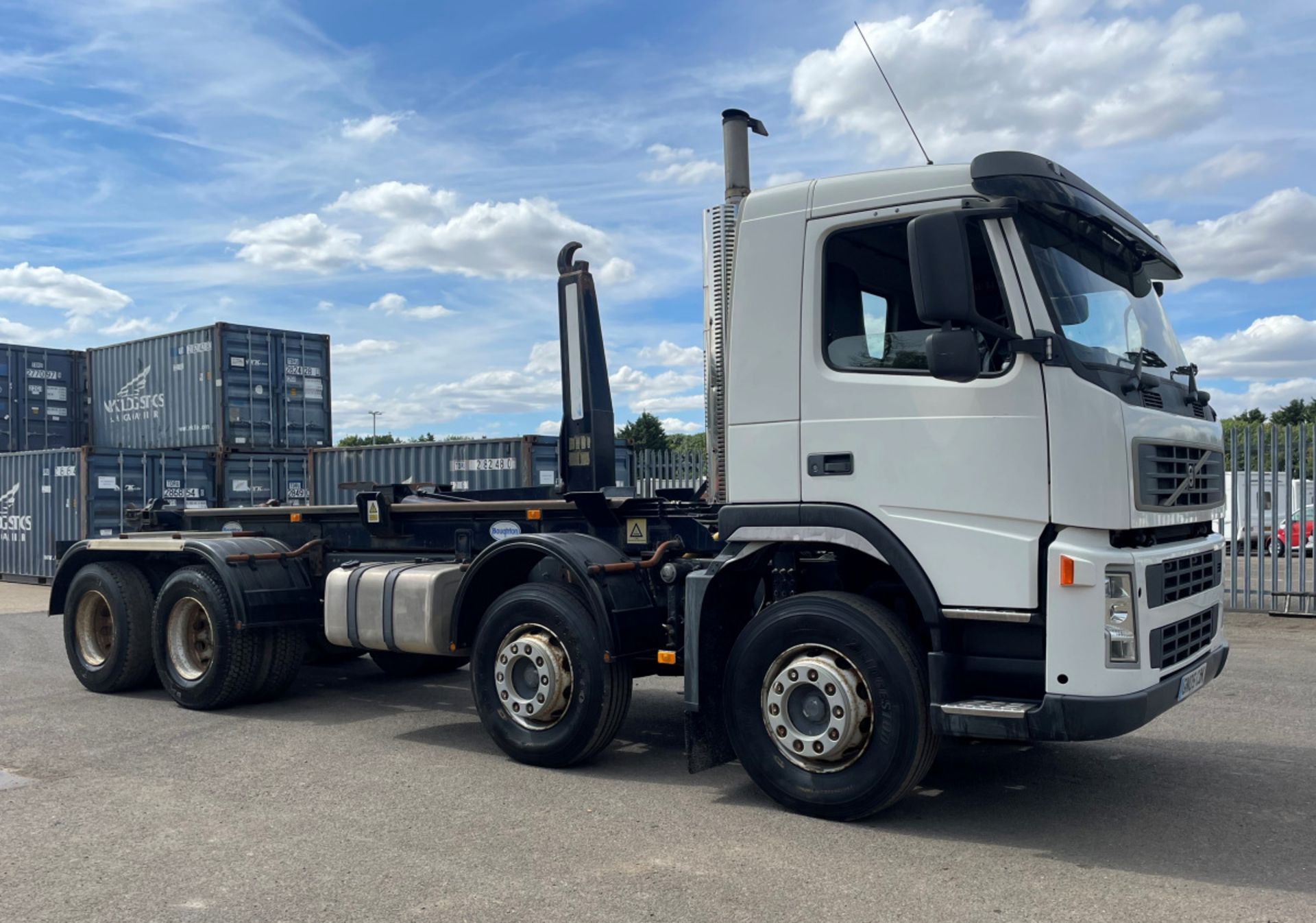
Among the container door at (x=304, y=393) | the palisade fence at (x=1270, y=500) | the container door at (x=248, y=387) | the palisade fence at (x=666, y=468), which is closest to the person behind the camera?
the palisade fence at (x=1270, y=500)

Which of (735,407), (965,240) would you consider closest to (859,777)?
(735,407)

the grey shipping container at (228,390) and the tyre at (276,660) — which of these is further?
the grey shipping container at (228,390)

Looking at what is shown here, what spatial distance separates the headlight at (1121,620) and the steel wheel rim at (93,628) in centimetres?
765

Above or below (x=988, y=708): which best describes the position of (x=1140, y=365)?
above

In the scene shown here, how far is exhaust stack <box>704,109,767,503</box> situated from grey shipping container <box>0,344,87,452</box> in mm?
20244

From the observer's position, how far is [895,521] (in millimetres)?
5098

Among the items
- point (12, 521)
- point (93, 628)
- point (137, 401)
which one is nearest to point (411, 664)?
point (93, 628)

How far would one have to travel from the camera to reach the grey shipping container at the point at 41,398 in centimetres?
2289

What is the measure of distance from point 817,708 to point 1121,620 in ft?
4.49

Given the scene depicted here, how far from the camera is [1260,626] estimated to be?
42.7 feet

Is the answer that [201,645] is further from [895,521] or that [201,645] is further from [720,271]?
[895,521]

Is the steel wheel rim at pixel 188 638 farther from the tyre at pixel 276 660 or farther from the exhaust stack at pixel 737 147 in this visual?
the exhaust stack at pixel 737 147

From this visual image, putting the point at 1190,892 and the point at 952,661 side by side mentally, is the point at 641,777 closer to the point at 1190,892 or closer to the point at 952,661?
the point at 952,661

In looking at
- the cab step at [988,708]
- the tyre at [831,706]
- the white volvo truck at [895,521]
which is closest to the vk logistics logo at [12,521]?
the white volvo truck at [895,521]
